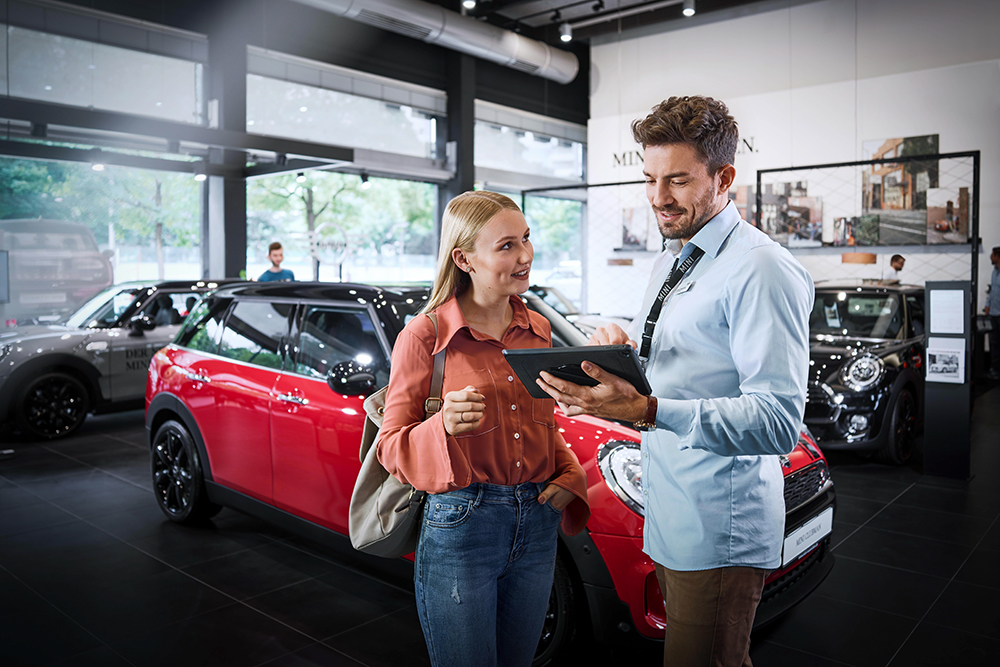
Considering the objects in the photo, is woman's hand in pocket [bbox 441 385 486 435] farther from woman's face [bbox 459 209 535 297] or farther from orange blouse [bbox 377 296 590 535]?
woman's face [bbox 459 209 535 297]

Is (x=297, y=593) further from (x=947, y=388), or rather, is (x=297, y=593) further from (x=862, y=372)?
(x=947, y=388)

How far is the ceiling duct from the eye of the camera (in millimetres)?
9594

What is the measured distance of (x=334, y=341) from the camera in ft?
11.7

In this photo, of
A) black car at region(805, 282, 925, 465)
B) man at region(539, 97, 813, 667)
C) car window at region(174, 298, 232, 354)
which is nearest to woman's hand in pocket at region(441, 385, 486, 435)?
man at region(539, 97, 813, 667)

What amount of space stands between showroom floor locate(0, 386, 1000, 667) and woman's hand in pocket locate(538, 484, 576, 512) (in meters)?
1.01

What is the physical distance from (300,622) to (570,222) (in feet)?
46.1

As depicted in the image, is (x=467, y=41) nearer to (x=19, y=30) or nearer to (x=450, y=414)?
(x=19, y=30)

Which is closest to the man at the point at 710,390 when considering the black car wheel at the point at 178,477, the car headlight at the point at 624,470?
the car headlight at the point at 624,470

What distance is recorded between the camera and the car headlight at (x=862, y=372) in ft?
19.0

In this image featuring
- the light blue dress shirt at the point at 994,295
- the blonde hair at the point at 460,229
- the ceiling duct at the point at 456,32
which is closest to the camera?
the blonde hair at the point at 460,229

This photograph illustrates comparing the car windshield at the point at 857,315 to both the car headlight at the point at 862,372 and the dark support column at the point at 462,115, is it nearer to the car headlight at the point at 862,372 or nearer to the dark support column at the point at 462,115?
the car headlight at the point at 862,372

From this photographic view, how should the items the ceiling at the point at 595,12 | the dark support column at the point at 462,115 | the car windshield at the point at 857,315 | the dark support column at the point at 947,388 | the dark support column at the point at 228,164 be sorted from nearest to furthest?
the dark support column at the point at 947,388
the car windshield at the point at 857,315
the dark support column at the point at 228,164
the ceiling at the point at 595,12
the dark support column at the point at 462,115

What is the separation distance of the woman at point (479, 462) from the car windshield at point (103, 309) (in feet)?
22.4

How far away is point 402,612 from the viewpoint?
3346 mm
